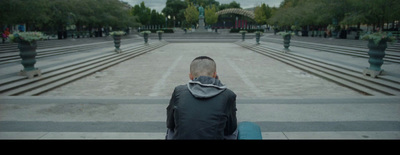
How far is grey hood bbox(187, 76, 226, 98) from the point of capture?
6.69ft

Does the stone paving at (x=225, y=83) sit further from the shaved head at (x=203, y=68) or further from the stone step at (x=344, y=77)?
the shaved head at (x=203, y=68)

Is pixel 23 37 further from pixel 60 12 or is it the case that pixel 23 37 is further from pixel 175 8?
pixel 175 8

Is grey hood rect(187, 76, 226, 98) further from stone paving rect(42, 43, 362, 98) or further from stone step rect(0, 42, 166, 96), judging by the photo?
stone step rect(0, 42, 166, 96)

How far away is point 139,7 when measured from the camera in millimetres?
74312

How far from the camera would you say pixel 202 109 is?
6.55 ft

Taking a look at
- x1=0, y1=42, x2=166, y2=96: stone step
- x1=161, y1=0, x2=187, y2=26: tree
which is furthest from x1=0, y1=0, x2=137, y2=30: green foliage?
x1=161, y1=0, x2=187, y2=26: tree

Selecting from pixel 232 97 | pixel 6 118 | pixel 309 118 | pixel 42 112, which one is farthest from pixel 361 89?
pixel 6 118

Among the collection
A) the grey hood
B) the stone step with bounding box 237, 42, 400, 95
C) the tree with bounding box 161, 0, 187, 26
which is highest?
the tree with bounding box 161, 0, 187, 26

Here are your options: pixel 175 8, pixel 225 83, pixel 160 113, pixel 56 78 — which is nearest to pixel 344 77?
pixel 225 83

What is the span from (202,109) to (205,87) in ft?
0.63

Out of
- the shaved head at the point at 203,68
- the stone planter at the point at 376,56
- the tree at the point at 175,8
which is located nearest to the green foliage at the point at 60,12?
the shaved head at the point at 203,68
